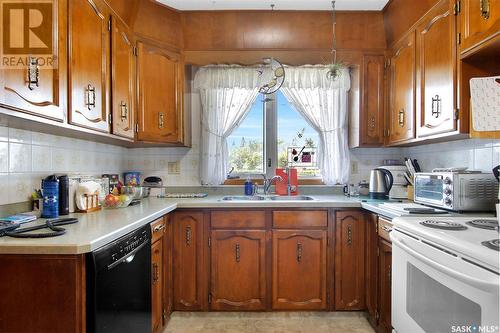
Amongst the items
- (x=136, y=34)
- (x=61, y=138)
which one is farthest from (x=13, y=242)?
(x=136, y=34)

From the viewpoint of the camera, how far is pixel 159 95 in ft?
8.07

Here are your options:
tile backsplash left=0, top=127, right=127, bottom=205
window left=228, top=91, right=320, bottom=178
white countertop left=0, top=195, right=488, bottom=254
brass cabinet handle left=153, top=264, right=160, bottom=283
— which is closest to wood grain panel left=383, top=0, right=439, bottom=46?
window left=228, top=91, right=320, bottom=178

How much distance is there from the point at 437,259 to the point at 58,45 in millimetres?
1868

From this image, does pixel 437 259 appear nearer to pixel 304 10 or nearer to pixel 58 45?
pixel 58 45

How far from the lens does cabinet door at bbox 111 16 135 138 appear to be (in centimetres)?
199

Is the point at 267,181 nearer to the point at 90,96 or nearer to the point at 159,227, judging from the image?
the point at 159,227

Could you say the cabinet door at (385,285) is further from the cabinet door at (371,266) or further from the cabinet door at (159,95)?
the cabinet door at (159,95)

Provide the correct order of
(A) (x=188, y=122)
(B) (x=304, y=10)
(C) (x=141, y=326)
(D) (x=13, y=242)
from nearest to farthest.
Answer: (D) (x=13, y=242) → (C) (x=141, y=326) → (B) (x=304, y=10) → (A) (x=188, y=122)

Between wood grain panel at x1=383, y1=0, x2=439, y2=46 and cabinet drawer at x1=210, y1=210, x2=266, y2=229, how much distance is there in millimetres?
1775

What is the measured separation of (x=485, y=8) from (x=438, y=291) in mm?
1326

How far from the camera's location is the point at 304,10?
2.55 metres

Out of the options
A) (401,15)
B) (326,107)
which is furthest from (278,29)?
(401,15)

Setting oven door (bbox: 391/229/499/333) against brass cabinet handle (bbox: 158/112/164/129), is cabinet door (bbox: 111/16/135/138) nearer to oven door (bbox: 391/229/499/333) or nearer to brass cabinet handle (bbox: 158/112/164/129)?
brass cabinet handle (bbox: 158/112/164/129)

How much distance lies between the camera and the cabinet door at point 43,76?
117 cm
